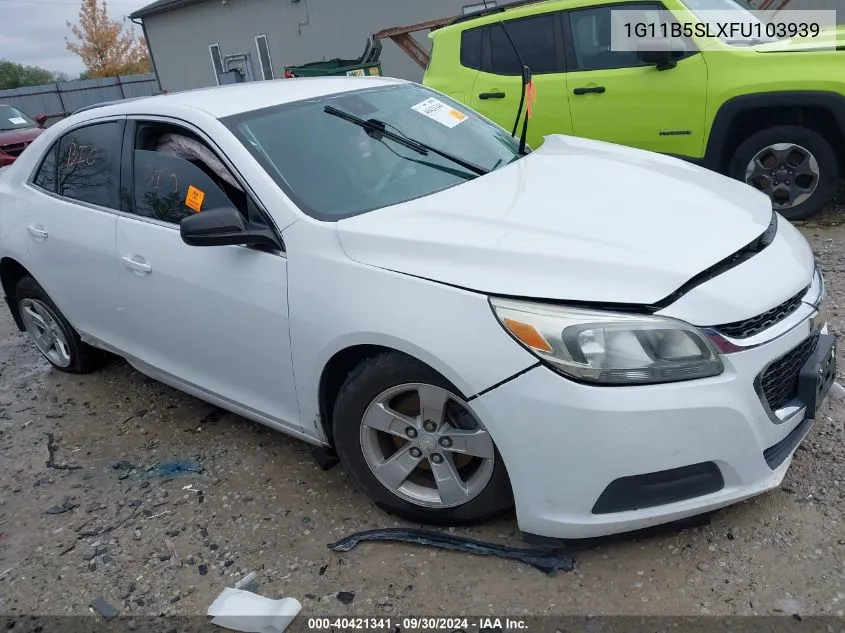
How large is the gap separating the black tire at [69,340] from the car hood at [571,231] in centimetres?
243

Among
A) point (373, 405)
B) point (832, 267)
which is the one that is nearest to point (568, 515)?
point (373, 405)

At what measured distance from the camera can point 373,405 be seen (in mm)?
2516

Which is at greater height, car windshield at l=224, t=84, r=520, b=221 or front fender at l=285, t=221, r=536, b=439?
car windshield at l=224, t=84, r=520, b=221

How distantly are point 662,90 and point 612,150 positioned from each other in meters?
2.40

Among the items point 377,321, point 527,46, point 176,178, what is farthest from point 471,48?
point 377,321

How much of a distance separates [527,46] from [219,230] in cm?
436

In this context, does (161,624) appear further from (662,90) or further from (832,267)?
(662,90)

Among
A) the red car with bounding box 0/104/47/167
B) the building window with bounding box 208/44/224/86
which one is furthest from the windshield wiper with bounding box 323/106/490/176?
the building window with bounding box 208/44/224/86

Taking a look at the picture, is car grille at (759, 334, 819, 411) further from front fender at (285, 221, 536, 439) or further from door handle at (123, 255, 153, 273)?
door handle at (123, 255, 153, 273)

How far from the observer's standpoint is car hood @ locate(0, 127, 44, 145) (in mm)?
13234

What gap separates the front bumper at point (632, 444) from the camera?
2059mm

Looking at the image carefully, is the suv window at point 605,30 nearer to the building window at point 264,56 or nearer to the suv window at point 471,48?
the suv window at point 471,48

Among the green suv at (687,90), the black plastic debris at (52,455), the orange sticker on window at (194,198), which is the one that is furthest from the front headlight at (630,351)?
the green suv at (687,90)

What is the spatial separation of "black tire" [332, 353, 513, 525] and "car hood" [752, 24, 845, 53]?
14.1 feet
